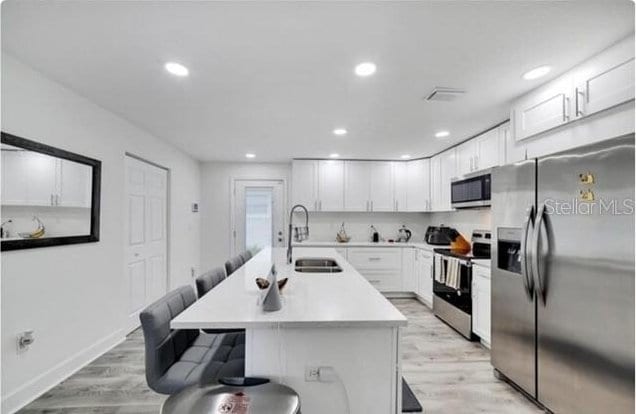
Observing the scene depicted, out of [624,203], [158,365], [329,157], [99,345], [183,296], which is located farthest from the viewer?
[329,157]

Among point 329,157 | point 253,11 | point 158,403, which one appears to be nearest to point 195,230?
point 329,157

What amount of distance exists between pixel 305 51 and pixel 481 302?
287cm

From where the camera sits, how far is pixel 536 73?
231 centimetres

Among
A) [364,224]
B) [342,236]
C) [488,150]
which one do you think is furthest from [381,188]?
[488,150]

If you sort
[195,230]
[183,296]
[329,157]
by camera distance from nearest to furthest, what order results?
[183,296], [329,157], [195,230]

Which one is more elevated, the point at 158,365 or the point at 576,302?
the point at 576,302

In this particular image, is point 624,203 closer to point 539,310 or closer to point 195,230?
point 539,310

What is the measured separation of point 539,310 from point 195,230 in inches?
207

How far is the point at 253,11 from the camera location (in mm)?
1668

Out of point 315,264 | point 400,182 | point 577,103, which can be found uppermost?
point 577,103

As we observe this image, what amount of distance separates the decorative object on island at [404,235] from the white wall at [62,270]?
167 inches

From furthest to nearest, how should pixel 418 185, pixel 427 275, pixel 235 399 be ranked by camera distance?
Answer: 1. pixel 418 185
2. pixel 427 275
3. pixel 235 399

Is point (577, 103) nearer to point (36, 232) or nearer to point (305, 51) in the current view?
point (305, 51)
